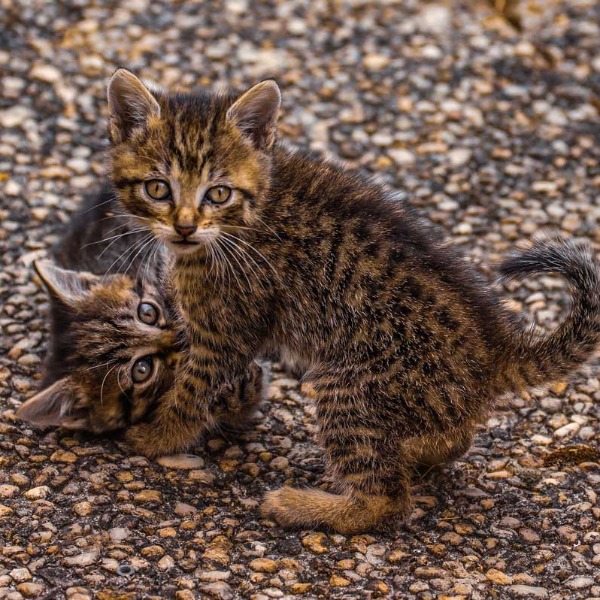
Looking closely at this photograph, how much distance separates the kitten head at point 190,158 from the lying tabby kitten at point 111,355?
382 mm

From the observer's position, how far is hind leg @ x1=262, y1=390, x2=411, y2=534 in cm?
491

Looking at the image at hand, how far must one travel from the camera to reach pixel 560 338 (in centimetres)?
490

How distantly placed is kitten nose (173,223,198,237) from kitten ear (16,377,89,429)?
1.07 metres

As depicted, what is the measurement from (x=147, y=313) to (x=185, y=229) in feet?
2.71

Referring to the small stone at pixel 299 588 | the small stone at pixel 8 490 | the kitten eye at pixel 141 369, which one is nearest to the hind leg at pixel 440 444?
the small stone at pixel 299 588

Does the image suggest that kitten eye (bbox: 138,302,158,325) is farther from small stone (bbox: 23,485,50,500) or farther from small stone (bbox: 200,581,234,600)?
small stone (bbox: 200,581,234,600)

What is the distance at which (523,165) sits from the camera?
7734mm

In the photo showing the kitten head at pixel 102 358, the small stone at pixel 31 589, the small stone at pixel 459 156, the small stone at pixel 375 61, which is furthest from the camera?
the small stone at pixel 375 61

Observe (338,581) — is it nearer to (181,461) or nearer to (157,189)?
(181,461)

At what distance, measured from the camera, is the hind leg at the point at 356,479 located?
4910 millimetres

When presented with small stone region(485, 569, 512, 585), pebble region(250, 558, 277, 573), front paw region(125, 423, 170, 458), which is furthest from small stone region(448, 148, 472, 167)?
pebble region(250, 558, 277, 573)

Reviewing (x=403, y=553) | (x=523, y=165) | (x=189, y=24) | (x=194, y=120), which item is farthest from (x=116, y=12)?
(x=403, y=553)

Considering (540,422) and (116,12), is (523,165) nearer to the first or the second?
(540,422)

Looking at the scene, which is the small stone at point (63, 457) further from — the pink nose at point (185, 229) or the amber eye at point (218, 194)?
the amber eye at point (218, 194)
